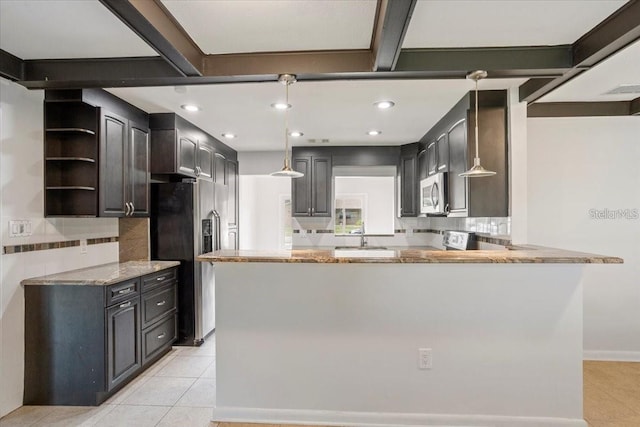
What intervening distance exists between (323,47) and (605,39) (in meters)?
1.56

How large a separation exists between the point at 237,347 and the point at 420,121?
2734 millimetres

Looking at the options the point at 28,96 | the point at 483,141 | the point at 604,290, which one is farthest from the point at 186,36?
the point at 604,290

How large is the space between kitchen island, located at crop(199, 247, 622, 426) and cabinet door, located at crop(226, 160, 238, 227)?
7.97 feet

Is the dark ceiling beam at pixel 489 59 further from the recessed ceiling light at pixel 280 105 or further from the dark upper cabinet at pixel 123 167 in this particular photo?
the dark upper cabinet at pixel 123 167

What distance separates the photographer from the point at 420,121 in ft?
11.8

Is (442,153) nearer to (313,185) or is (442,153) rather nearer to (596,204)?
(596,204)

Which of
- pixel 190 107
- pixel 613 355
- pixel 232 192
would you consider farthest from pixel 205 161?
pixel 613 355

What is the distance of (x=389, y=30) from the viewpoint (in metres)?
1.76

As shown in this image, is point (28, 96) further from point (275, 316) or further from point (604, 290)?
point (604, 290)

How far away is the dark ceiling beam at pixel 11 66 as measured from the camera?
224cm

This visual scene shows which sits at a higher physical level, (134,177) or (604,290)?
(134,177)

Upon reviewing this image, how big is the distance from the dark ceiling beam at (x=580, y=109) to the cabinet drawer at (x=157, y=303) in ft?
12.4

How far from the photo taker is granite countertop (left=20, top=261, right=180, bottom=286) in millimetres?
2514

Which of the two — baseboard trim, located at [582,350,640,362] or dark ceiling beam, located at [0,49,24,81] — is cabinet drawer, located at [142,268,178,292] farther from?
baseboard trim, located at [582,350,640,362]
